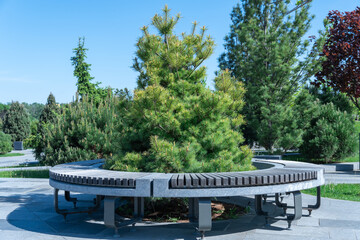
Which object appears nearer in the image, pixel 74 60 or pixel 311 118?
pixel 311 118

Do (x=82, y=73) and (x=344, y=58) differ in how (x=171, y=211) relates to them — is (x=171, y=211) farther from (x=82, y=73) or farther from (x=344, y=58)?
(x=82, y=73)

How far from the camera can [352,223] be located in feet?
19.0

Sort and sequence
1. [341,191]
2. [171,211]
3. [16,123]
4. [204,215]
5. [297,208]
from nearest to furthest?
1. [204,215]
2. [297,208]
3. [171,211]
4. [341,191]
5. [16,123]

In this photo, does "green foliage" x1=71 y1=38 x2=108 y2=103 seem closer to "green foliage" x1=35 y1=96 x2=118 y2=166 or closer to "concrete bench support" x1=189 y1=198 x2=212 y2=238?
"green foliage" x1=35 y1=96 x2=118 y2=166

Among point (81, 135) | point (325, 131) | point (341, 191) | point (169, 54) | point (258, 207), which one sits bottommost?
point (341, 191)

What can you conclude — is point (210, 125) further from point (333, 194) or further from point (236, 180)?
point (333, 194)

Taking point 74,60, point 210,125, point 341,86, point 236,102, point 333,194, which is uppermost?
point 74,60

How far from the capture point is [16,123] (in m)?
41.6

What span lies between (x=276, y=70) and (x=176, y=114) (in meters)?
9.67

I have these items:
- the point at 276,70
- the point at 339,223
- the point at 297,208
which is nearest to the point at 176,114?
the point at 297,208

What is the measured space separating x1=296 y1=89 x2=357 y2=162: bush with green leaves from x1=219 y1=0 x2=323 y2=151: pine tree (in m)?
0.67

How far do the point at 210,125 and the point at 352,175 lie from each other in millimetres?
8979

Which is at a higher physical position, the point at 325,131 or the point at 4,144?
the point at 325,131

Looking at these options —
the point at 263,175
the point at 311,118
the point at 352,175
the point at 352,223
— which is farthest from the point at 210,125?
the point at 311,118
